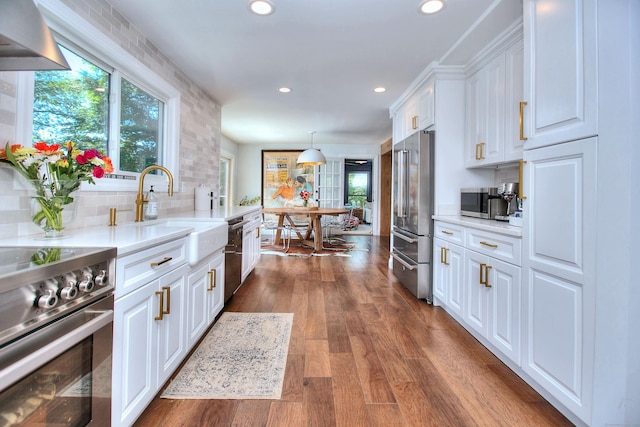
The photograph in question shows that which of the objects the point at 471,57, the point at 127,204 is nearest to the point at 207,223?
the point at 127,204

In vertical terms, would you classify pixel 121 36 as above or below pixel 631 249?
above

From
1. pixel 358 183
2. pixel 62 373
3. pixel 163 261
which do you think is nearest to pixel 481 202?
pixel 163 261

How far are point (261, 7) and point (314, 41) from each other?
61 centimetres

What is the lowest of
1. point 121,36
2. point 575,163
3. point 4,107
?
point 575,163

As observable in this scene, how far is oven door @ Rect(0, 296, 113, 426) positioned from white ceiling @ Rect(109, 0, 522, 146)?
2080 mm

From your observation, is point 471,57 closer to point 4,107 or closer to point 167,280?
point 167,280

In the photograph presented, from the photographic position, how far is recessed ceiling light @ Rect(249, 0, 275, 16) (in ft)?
6.65

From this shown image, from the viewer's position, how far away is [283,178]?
26.0 ft

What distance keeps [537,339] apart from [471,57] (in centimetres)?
238

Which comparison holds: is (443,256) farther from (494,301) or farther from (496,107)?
(496,107)

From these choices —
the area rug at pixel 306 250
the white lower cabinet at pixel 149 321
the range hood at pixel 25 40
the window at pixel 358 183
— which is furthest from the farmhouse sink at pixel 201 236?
the window at pixel 358 183

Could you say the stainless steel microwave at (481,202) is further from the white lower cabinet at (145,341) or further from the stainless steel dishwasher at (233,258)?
the white lower cabinet at (145,341)

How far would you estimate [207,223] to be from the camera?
2451 millimetres

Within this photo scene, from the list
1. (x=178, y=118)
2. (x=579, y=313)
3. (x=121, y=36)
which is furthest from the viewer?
(x=178, y=118)
